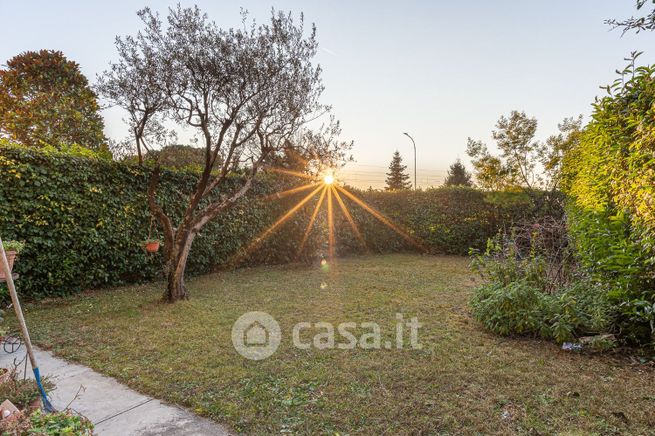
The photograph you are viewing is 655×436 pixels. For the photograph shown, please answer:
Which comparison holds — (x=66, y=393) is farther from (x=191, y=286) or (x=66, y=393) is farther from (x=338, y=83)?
(x=338, y=83)

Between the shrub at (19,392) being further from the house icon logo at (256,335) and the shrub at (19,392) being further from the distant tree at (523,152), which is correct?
the distant tree at (523,152)

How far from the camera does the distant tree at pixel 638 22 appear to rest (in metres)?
2.73

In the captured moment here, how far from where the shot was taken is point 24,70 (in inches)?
480

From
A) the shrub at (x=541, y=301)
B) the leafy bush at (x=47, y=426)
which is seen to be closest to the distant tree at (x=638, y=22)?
the shrub at (x=541, y=301)

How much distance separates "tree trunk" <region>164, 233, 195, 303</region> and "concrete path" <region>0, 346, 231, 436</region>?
2.28 meters

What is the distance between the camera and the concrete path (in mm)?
2207

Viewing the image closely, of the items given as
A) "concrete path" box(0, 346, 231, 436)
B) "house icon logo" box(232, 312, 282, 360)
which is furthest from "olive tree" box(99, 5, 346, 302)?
"concrete path" box(0, 346, 231, 436)

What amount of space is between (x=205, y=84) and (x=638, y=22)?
5.32m

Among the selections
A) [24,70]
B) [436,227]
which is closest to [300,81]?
[436,227]

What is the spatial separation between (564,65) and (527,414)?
21.3 feet

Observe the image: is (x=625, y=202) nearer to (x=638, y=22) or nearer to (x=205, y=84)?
(x=638, y=22)

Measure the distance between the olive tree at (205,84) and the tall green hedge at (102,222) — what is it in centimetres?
132

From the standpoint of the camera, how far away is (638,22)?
9.29 feet

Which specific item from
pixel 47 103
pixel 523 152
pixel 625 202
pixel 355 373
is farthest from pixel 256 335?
pixel 523 152
